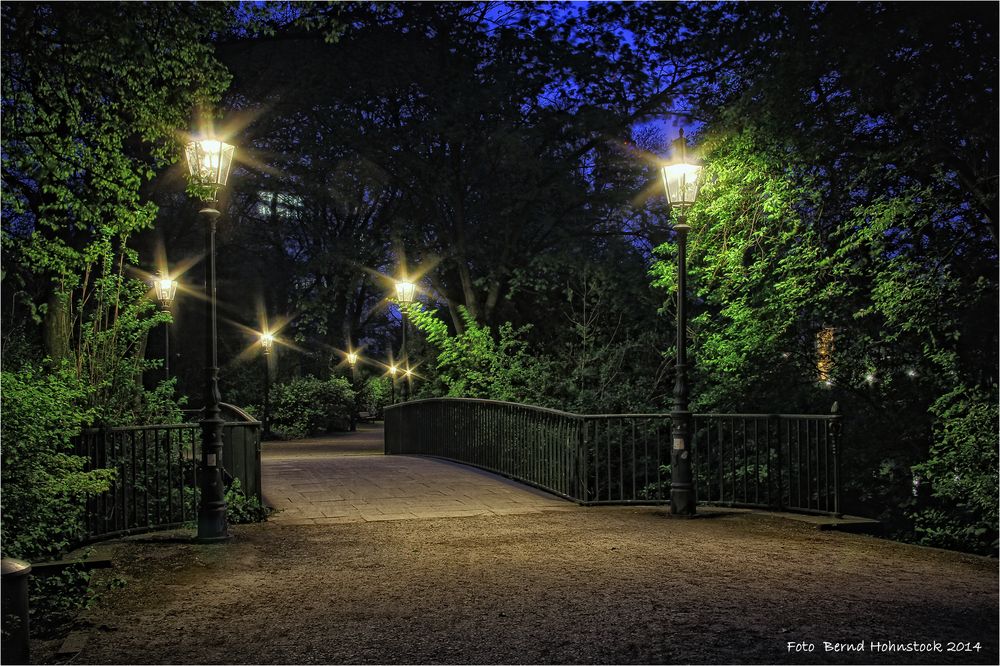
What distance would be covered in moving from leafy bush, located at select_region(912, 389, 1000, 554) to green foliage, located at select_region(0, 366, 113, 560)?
8.42 metres

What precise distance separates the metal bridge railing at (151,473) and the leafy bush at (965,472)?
7617mm

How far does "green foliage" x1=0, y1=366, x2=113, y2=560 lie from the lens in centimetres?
621

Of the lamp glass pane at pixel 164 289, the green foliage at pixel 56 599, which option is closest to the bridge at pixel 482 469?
the green foliage at pixel 56 599

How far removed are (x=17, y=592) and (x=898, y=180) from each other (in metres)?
10.0

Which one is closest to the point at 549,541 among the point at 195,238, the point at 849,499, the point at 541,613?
the point at 541,613

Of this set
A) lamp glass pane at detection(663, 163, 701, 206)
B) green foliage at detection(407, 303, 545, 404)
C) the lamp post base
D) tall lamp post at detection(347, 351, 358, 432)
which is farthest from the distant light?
tall lamp post at detection(347, 351, 358, 432)

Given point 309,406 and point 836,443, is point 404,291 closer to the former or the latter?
point 836,443

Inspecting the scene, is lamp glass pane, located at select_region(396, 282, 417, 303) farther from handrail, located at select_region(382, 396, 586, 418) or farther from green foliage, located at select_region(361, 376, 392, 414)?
green foliage, located at select_region(361, 376, 392, 414)

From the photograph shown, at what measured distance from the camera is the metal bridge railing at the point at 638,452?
10148 millimetres

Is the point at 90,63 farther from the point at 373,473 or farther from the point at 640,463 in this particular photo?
the point at 640,463

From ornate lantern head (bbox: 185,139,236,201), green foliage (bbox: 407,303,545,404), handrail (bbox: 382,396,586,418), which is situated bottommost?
handrail (bbox: 382,396,586,418)

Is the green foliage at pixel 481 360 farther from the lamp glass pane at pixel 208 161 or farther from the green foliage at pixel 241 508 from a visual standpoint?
the lamp glass pane at pixel 208 161

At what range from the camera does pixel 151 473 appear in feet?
30.2

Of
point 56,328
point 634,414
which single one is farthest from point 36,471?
point 634,414
